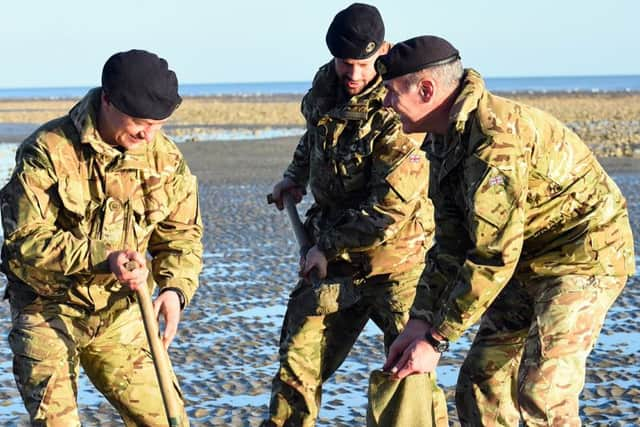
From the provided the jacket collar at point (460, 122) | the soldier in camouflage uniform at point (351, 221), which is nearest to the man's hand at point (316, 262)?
the soldier in camouflage uniform at point (351, 221)

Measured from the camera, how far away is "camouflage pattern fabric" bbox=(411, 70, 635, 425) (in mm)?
4480

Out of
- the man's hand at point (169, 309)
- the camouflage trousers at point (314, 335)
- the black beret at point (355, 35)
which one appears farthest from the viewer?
the camouflage trousers at point (314, 335)

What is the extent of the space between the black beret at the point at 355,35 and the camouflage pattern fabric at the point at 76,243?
101 centimetres

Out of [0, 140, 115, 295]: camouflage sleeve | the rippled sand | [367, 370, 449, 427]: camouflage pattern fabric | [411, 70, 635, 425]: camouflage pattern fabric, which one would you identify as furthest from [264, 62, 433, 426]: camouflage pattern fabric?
the rippled sand

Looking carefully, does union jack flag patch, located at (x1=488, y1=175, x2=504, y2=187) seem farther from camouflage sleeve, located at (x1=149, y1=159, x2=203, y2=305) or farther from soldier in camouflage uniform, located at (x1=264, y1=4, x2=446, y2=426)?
camouflage sleeve, located at (x1=149, y1=159, x2=203, y2=305)

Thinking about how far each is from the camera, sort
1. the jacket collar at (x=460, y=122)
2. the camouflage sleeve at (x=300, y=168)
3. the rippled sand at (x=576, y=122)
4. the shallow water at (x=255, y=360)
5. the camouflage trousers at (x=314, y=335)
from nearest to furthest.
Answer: the jacket collar at (x=460, y=122)
the camouflage trousers at (x=314, y=335)
the camouflage sleeve at (x=300, y=168)
the shallow water at (x=255, y=360)
the rippled sand at (x=576, y=122)

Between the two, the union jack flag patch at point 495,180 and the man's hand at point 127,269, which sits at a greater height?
the union jack flag patch at point 495,180

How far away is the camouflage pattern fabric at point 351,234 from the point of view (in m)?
5.70

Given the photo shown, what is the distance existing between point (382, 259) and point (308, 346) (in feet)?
1.95

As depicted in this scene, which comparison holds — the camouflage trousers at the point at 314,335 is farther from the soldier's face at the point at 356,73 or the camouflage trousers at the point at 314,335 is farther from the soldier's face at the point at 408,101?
the soldier's face at the point at 408,101

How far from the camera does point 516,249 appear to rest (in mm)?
4480

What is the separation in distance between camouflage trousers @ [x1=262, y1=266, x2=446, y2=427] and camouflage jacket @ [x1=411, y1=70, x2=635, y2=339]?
2.16 feet

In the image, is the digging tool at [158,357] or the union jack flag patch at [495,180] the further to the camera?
the digging tool at [158,357]

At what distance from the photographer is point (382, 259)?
576 centimetres
